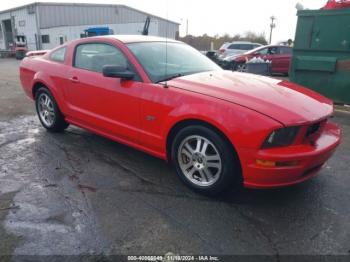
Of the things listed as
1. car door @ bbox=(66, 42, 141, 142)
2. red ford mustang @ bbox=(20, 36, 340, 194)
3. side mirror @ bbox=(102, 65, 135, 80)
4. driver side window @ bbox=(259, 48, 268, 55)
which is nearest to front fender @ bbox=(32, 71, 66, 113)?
red ford mustang @ bbox=(20, 36, 340, 194)

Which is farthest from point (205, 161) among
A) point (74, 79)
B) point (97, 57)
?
point (74, 79)

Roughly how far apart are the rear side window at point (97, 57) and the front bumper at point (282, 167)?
1.89 m

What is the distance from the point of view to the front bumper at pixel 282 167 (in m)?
2.77

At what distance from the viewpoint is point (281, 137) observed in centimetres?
282

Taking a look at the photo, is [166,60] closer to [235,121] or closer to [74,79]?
[74,79]

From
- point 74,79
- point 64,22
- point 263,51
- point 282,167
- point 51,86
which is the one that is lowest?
point 282,167

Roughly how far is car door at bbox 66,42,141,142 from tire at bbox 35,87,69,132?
1.46 feet

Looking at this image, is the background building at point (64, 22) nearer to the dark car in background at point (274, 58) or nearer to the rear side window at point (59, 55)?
the dark car in background at point (274, 58)

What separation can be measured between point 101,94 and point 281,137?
7.32 ft

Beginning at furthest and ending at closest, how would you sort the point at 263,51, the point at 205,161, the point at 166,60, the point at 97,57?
the point at 263,51, the point at 97,57, the point at 166,60, the point at 205,161

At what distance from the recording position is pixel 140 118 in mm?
3611

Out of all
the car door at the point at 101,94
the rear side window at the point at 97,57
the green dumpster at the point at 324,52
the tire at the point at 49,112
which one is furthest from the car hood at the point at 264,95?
the green dumpster at the point at 324,52

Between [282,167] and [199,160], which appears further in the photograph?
[199,160]

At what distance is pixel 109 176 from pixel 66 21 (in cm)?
3435
